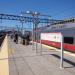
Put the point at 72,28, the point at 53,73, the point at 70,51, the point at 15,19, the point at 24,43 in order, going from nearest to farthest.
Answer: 1. the point at 53,73
2. the point at 72,28
3. the point at 70,51
4. the point at 24,43
5. the point at 15,19

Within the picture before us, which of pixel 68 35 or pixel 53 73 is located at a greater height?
pixel 68 35

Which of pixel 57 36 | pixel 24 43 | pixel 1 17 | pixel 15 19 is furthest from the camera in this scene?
pixel 15 19

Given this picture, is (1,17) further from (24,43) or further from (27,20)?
(24,43)

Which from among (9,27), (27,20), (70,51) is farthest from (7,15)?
(9,27)

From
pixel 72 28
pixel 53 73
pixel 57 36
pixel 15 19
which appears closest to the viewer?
pixel 53 73

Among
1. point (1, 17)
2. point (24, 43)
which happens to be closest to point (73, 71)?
point (24, 43)

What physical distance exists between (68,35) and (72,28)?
118cm

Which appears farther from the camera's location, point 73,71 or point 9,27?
point 9,27

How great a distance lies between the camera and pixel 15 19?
195 ft

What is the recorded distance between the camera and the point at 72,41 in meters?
17.9

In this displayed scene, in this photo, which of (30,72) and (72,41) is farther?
(72,41)

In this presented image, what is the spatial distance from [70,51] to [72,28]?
2.62 metres

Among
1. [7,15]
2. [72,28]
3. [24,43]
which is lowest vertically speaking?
[24,43]

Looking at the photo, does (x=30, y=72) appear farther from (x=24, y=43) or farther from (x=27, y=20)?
(x=27, y=20)
